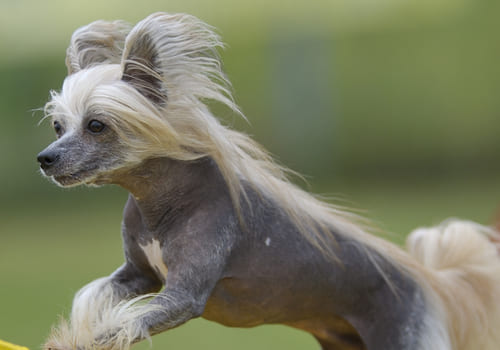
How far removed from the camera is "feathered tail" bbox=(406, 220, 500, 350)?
2369mm

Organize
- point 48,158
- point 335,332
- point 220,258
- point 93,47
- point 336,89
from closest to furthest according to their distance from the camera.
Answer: point 48,158 < point 220,258 < point 93,47 < point 335,332 < point 336,89

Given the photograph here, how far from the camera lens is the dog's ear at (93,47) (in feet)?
6.79

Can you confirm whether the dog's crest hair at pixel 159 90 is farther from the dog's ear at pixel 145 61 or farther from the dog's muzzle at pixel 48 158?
the dog's muzzle at pixel 48 158

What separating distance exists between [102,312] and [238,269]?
375mm

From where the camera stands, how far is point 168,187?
79.9 inches

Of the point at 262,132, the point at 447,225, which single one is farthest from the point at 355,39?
the point at 447,225

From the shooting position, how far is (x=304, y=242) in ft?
7.07

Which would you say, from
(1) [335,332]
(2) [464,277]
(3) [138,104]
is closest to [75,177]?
(3) [138,104]

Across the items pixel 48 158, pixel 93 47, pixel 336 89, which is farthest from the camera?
pixel 336 89

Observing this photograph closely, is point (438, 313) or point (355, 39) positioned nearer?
point (438, 313)

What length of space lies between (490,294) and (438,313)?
0.23 m

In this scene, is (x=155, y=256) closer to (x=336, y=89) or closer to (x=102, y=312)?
(x=102, y=312)

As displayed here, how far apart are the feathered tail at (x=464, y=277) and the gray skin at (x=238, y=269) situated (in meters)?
0.14

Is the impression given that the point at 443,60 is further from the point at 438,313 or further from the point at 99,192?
the point at 438,313
